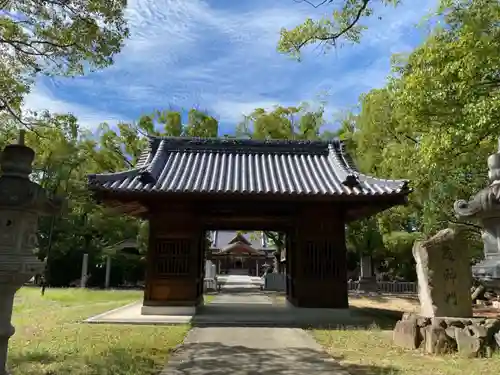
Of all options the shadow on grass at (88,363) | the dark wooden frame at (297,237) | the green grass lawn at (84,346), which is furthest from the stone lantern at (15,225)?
the dark wooden frame at (297,237)

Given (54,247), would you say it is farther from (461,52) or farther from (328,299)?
(461,52)

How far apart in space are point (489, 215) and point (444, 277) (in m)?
4.62

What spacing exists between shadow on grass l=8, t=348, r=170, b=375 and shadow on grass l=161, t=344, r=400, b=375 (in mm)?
388

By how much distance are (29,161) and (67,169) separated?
1034 inches

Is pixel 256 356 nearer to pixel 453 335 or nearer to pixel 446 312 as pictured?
pixel 453 335

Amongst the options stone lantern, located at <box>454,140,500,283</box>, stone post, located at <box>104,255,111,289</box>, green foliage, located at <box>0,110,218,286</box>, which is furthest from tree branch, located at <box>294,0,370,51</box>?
stone post, located at <box>104,255,111,289</box>

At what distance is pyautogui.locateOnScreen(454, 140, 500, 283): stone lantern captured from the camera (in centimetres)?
445

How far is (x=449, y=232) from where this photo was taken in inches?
355

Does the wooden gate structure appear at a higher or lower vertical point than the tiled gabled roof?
lower

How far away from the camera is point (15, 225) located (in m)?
4.77

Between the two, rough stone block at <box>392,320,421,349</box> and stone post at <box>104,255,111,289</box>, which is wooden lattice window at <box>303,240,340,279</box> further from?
stone post at <box>104,255,111,289</box>

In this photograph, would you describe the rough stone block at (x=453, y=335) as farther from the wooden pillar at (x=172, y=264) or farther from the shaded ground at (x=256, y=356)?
the wooden pillar at (x=172, y=264)

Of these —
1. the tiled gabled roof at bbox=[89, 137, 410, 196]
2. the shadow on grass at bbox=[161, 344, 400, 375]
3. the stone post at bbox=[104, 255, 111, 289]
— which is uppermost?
the tiled gabled roof at bbox=[89, 137, 410, 196]

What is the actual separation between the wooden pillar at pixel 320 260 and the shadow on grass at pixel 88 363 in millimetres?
5979
